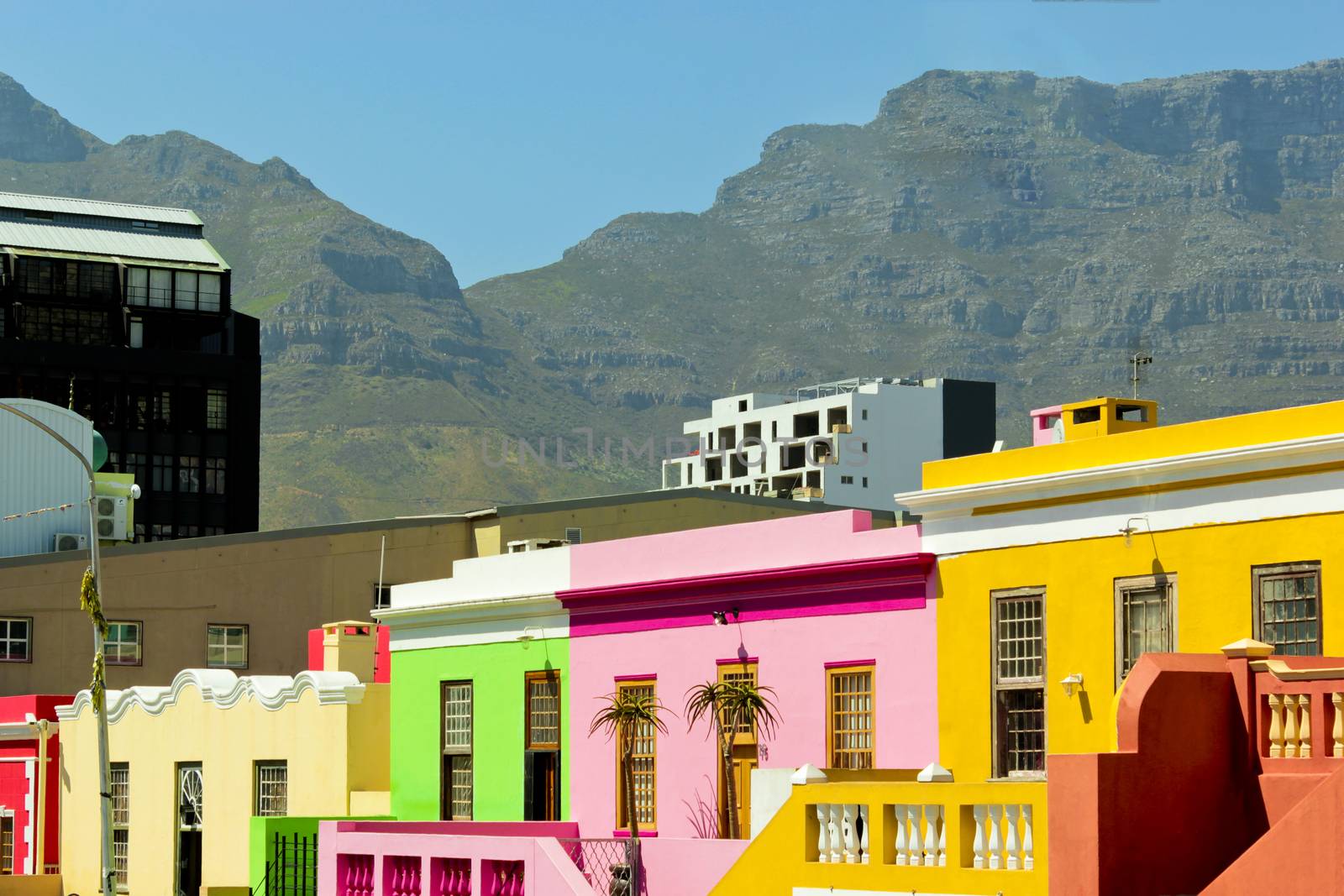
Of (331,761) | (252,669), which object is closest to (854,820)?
(331,761)

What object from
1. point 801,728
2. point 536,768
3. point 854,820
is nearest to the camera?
point 854,820

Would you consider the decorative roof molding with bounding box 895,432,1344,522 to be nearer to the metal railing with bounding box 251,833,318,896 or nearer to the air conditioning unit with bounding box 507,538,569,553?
the air conditioning unit with bounding box 507,538,569,553

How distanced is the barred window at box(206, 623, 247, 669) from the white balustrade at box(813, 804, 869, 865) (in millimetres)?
32710

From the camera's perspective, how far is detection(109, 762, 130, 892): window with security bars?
41219 mm

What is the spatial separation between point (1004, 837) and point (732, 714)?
10.2 m

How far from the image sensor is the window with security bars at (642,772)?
30.6 meters

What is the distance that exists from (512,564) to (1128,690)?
56.8 ft

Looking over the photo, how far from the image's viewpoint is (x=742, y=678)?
29.1 meters

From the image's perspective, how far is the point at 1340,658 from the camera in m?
17.8

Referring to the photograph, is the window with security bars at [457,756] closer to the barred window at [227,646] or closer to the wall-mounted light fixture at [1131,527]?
the wall-mounted light fixture at [1131,527]

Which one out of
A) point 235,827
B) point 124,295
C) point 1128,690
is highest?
point 124,295

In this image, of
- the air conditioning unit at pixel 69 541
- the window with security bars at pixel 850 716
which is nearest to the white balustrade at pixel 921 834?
the window with security bars at pixel 850 716

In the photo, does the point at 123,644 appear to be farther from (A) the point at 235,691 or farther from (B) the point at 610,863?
(B) the point at 610,863

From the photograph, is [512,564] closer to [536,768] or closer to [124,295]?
[536,768]
